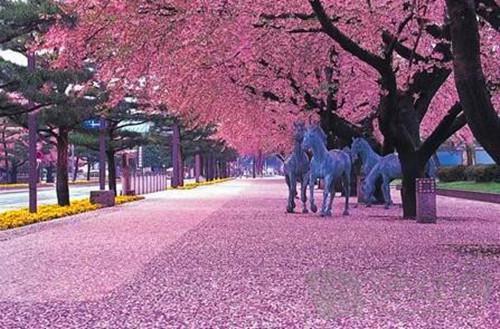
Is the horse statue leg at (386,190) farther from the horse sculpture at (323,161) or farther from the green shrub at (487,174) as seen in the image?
the green shrub at (487,174)

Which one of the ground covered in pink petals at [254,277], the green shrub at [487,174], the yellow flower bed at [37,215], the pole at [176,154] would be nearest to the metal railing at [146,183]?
the pole at [176,154]

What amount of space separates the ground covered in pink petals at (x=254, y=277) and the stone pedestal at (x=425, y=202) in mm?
753

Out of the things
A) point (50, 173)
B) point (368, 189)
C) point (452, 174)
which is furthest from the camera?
point (50, 173)

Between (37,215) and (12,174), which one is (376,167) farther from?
(12,174)

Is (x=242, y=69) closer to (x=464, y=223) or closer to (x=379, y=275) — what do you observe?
(x=464, y=223)

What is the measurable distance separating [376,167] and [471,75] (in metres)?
13.5

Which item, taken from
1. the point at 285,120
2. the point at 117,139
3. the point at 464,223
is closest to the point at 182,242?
the point at 464,223

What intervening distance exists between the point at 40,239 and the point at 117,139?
77.3 ft

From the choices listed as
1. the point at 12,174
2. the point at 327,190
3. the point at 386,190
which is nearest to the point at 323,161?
the point at 327,190

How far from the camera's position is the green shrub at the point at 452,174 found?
1776 inches

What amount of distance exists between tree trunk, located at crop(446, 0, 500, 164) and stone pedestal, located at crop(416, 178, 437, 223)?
7490mm

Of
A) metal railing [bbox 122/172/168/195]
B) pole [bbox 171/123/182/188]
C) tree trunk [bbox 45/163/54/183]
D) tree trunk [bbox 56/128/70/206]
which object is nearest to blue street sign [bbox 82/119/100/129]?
tree trunk [bbox 56/128/70/206]

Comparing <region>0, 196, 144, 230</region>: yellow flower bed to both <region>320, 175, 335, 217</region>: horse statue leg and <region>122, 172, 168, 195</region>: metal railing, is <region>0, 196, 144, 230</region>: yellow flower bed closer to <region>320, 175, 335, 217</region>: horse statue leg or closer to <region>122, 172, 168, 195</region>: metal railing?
<region>320, 175, 335, 217</region>: horse statue leg

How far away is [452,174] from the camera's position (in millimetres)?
45750
